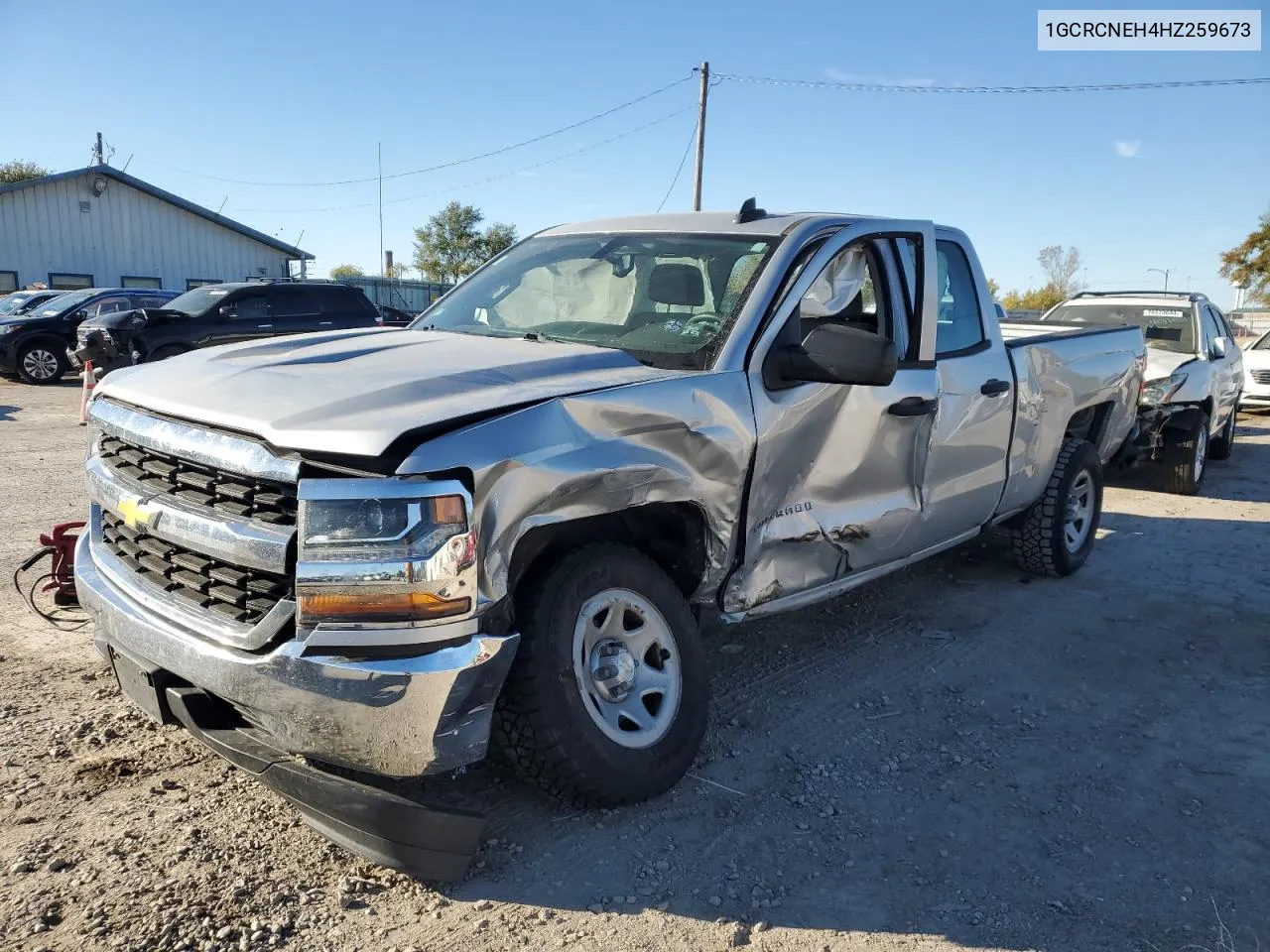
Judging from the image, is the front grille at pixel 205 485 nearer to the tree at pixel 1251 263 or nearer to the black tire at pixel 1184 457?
the black tire at pixel 1184 457

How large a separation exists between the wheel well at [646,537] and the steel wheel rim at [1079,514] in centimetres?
347

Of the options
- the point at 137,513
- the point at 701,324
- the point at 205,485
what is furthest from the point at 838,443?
the point at 137,513

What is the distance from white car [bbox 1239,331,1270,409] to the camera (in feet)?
52.9

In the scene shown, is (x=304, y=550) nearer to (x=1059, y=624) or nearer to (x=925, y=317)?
(x=925, y=317)

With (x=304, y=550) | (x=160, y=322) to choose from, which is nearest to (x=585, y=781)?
(x=304, y=550)

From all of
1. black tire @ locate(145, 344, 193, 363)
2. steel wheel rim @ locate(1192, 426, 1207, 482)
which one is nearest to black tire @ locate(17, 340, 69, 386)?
black tire @ locate(145, 344, 193, 363)

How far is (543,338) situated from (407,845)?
6.39ft

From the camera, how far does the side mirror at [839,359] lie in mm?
3244

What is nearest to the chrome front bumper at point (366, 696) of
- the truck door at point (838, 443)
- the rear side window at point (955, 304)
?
the truck door at point (838, 443)

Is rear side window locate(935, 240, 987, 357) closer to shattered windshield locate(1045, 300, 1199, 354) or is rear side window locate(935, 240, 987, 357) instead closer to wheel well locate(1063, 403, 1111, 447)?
wheel well locate(1063, 403, 1111, 447)

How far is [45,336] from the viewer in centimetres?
1659

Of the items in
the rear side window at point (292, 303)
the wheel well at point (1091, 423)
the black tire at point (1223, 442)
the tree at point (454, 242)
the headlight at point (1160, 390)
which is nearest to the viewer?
the wheel well at point (1091, 423)

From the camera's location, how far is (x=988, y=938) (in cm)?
262

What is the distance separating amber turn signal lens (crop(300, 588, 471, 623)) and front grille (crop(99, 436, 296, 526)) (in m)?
0.23
